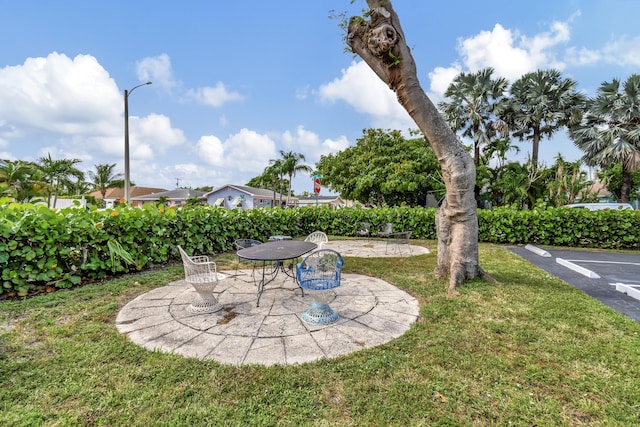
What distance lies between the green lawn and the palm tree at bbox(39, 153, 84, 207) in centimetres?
2522

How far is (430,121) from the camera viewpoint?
485 centimetres

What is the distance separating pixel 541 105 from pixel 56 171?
35526mm

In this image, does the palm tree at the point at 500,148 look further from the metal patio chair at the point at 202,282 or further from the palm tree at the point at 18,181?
the palm tree at the point at 18,181

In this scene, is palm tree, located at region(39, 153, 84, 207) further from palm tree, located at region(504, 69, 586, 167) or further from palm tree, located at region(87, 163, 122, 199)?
palm tree, located at region(504, 69, 586, 167)

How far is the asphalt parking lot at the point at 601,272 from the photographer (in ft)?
14.4

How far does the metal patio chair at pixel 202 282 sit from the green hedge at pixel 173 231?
254 cm

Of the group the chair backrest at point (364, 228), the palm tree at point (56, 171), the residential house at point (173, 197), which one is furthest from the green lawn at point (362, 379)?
the residential house at point (173, 197)

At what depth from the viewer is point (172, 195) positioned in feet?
139

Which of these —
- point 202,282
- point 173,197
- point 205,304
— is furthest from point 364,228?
point 173,197

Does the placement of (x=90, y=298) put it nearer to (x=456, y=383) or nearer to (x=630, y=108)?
(x=456, y=383)

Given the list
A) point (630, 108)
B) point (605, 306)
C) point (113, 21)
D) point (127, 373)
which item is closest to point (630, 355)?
point (605, 306)

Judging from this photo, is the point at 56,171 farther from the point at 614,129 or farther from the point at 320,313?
the point at 614,129

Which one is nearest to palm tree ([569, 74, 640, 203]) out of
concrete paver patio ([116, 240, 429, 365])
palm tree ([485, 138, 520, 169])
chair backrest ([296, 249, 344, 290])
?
palm tree ([485, 138, 520, 169])

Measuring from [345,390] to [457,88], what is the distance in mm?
20749
